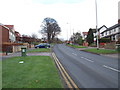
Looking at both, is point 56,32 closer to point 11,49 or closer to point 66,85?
point 11,49

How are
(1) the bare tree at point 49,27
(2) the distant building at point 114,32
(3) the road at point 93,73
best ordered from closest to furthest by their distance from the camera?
(3) the road at point 93,73 → (2) the distant building at point 114,32 → (1) the bare tree at point 49,27

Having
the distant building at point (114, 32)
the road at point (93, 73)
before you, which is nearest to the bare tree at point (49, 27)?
the distant building at point (114, 32)

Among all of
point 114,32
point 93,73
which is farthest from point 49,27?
point 93,73

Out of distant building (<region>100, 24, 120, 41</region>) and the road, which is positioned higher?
distant building (<region>100, 24, 120, 41</region>)

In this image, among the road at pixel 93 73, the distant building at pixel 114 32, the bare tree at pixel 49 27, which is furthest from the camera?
the bare tree at pixel 49 27

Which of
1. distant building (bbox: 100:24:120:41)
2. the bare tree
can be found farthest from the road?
the bare tree

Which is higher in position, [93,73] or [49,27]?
[49,27]

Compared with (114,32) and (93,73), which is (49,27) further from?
(93,73)

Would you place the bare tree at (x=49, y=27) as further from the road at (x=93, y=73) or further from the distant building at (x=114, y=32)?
the road at (x=93, y=73)

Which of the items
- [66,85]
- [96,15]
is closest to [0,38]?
[96,15]

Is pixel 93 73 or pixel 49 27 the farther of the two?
pixel 49 27

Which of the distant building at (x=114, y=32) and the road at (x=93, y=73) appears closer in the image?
the road at (x=93, y=73)

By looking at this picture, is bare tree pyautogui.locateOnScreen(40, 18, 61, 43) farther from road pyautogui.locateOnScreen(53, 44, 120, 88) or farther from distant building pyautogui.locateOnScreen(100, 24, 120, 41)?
road pyautogui.locateOnScreen(53, 44, 120, 88)

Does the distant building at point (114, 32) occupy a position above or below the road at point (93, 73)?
above
